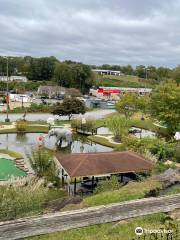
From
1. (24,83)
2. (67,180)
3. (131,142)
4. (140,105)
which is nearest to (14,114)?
(140,105)

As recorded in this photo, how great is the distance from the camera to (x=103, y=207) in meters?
11.2

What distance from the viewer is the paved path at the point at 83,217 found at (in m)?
9.77

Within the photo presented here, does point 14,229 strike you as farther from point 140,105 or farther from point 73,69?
point 73,69

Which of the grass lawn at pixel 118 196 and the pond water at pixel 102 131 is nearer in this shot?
the grass lawn at pixel 118 196

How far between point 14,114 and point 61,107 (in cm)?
1217

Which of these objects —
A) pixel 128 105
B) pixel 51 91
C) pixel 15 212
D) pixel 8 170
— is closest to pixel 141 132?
pixel 128 105

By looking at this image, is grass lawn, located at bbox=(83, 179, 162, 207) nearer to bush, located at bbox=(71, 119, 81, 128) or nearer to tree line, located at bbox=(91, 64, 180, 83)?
bush, located at bbox=(71, 119, 81, 128)

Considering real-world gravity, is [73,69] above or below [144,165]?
above

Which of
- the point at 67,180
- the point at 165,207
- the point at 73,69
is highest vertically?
the point at 73,69

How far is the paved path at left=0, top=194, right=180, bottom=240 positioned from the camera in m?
9.77

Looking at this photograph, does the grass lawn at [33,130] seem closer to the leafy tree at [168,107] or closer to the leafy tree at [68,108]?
the leafy tree at [68,108]

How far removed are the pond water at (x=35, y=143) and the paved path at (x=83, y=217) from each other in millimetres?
20451

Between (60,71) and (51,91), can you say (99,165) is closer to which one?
(51,91)

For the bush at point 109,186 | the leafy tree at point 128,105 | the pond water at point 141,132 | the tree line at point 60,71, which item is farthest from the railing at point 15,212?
the tree line at point 60,71
